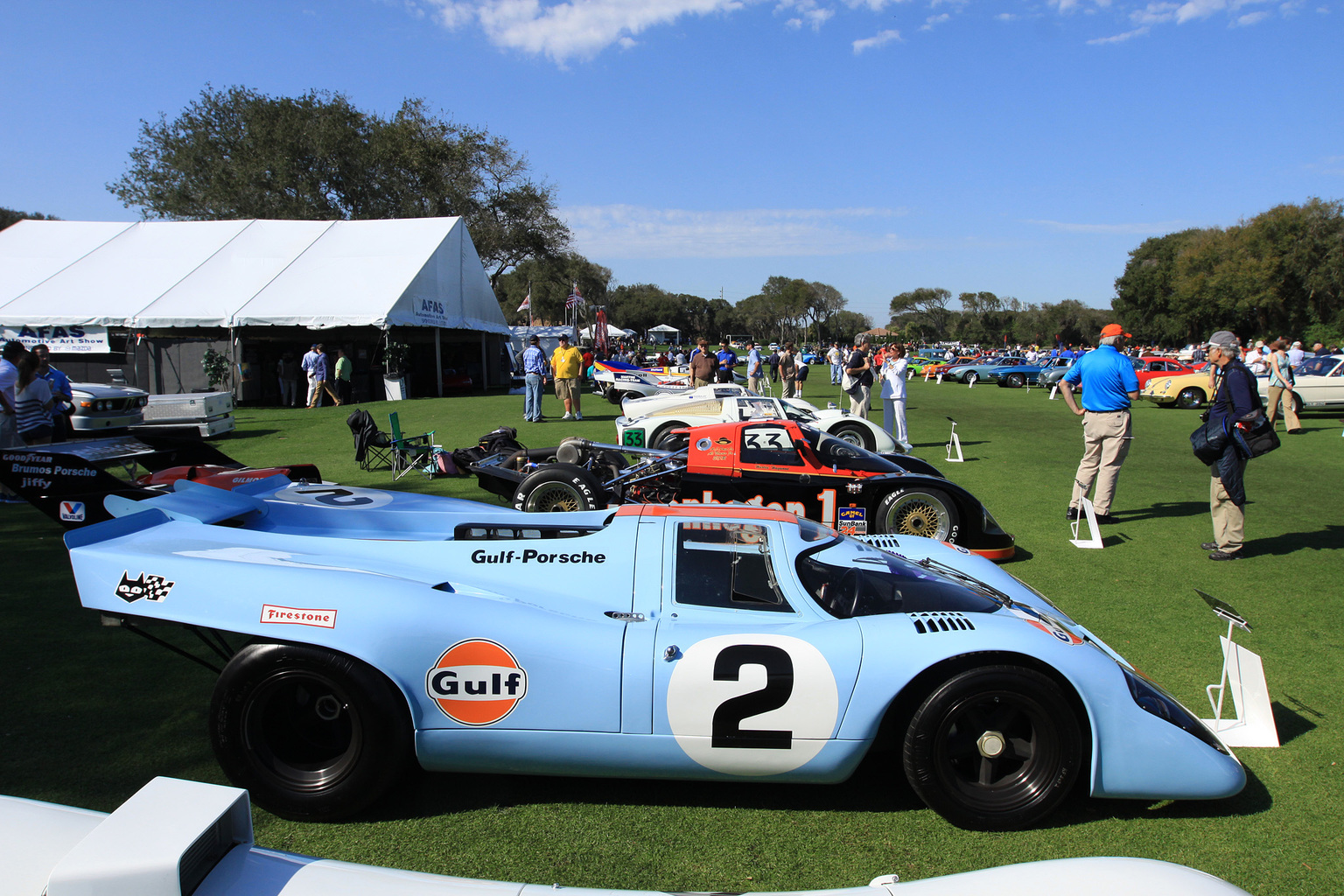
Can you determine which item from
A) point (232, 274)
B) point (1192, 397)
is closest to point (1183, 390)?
point (1192, 397)

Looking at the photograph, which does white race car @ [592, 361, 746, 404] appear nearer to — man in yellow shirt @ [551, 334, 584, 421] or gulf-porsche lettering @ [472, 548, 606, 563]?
man in yellow shirt @ [551, 334, 584, 421]

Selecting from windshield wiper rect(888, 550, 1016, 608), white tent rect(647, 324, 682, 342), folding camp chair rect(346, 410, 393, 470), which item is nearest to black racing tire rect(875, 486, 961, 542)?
windshield wiper rect(888, 550, 1016, 608)

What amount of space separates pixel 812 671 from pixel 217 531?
9.52 feet

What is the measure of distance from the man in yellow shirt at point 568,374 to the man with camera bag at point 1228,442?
37.9 ft

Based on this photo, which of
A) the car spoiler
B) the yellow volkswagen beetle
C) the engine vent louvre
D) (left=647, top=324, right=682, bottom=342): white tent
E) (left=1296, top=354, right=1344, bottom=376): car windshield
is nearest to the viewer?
the engine vent louvre

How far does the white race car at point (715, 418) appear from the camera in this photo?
10.1 meters

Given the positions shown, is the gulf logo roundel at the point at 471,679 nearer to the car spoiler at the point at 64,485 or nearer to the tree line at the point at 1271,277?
the car spoiler at the point at 64,485

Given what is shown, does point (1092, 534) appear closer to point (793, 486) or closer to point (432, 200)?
point (793, 486)

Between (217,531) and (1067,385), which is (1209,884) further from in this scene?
(1067,385)

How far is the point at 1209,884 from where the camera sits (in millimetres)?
1485

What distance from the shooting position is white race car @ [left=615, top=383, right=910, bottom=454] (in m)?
10.1

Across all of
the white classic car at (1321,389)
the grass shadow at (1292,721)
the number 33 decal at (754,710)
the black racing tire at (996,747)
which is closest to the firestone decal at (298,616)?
the number 33 decal at (754,710)

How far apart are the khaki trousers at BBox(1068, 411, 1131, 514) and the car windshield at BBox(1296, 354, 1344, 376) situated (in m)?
15.9

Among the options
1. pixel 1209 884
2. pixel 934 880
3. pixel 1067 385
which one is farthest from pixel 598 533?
pixel 1067 385
